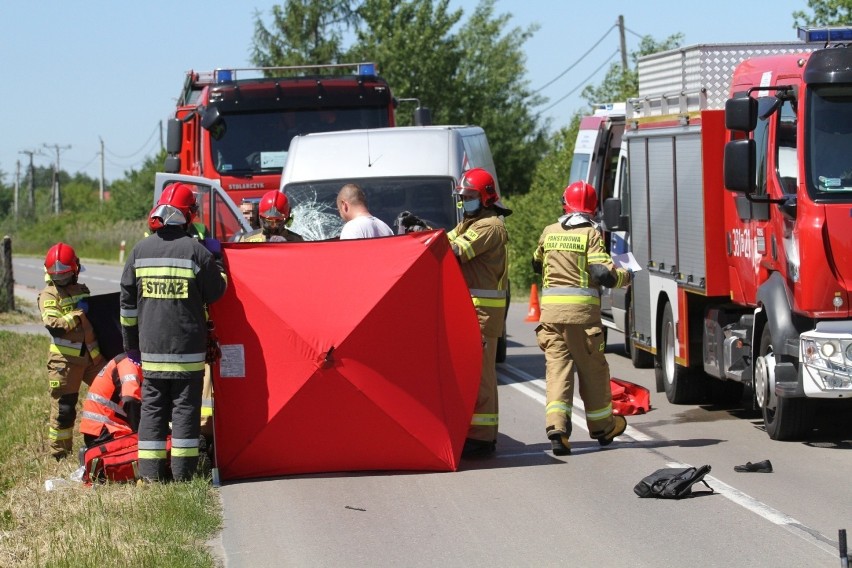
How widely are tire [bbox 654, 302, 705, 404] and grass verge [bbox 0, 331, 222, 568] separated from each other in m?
5.82

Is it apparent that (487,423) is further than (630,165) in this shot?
No

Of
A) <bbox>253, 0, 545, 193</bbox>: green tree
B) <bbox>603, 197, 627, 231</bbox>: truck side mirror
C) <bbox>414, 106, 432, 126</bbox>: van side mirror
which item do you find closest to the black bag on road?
<bbox>603, 197, 627, 231</bbox>: truck side mirror

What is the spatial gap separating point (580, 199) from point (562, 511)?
9.53 ft

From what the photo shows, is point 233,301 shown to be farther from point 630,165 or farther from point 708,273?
point 630,165

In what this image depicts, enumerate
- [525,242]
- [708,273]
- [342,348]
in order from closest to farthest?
[342,348] → [708,273] → [525,242]

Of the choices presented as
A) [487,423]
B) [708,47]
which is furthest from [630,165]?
[487,423]

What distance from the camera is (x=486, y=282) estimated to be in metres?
10.2

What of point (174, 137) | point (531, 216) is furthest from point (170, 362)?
point (531, 216)

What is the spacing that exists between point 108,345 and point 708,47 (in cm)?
630

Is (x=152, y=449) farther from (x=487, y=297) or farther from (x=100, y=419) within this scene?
(x=487, y=297)

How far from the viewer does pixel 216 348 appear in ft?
30.8

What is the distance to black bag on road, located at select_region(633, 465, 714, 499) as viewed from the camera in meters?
8.53

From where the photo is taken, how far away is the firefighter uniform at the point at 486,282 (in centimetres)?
1002

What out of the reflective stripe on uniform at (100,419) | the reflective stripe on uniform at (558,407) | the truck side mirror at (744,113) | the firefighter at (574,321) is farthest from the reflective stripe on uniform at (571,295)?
the reflective stripe on uniform at (100,419)
